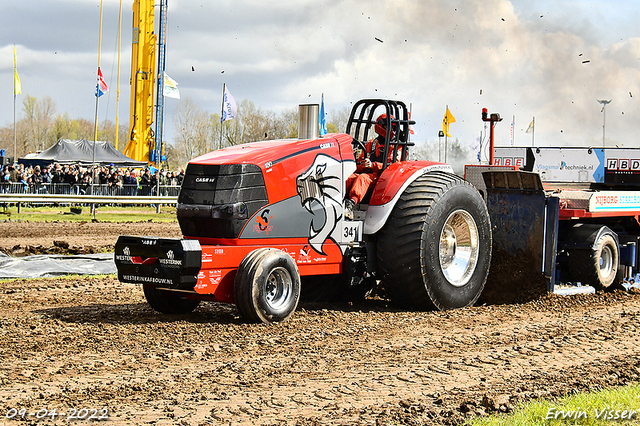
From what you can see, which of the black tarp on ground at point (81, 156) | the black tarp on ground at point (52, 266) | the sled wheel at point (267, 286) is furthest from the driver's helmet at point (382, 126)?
the black tarp on ground at point (81, 156)

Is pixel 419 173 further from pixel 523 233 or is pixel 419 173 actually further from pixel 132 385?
pixel 132 385

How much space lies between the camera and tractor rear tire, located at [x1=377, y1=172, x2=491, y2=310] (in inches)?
293

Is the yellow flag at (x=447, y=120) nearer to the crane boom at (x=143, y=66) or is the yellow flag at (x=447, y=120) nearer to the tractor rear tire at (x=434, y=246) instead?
the crane boom at (x=143, y=66)

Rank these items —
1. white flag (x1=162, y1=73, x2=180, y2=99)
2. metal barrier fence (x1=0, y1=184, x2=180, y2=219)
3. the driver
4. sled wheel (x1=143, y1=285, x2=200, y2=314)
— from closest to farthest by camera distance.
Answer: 1. sled wheel (x1=143, y1=285, x2=200, y2=314)
2. the driver
3. metal barrier fence (x1=0, y1=184, x2=180, y2=219)
4. white flag (x1=162, y1=73, x2=180, y2=99)

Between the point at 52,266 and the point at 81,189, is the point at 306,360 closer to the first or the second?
the point at 52,266

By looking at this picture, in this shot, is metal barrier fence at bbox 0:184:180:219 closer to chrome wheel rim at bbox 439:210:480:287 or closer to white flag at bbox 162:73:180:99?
white flag at bbox 162:73:180:99

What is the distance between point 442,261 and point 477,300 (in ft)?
3.46

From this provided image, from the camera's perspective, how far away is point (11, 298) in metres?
8.33

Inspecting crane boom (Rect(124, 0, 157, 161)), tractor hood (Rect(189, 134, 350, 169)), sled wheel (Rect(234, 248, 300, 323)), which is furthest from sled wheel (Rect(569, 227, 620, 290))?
crane boom (Rect(124, 0, 157, 161))

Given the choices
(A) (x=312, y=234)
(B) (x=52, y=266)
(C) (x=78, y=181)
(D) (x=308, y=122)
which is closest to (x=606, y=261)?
(A) (x=312, y=234)

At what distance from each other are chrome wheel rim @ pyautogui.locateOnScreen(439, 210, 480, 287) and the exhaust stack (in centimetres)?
190

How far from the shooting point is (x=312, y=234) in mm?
7238

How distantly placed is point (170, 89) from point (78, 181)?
650 centimetres

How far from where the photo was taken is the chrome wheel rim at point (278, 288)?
674 centimetres
